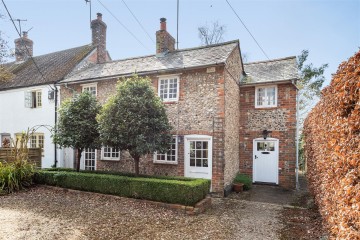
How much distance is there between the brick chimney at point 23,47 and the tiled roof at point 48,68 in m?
1.24

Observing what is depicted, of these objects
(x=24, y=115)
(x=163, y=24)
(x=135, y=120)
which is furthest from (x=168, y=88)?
(x=24, y=115)

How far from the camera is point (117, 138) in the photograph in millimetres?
8742

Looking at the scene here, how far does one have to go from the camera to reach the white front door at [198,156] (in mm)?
10164

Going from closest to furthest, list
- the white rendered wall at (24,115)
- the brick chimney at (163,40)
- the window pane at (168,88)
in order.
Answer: the window pane at (168,88) < the brick chimney at (163,40) < the white rendered wall at (24,115)

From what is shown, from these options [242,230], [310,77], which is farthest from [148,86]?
[310,77]

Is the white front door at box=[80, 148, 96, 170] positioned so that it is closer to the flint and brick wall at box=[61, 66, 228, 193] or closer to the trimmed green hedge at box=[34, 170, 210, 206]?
the flint and brick wall at box=[61, 66, 228, 193]

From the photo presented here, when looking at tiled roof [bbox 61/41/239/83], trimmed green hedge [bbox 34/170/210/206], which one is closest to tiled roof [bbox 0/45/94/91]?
tiled roof [bbox 61/41/239/83]

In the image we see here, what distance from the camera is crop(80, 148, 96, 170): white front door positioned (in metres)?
13.4

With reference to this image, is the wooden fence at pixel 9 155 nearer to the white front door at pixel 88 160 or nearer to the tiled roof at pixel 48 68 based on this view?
the white front door at pixel 88 160

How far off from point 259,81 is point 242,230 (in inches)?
335

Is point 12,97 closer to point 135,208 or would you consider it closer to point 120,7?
point 120,7

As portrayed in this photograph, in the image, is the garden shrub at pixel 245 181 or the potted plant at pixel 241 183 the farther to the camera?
the garden shrub at pixel 245 181

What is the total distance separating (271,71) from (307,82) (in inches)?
365

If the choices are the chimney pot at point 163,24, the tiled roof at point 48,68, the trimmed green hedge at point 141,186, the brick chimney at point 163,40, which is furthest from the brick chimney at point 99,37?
the trimmed green hedge at point 141,186
